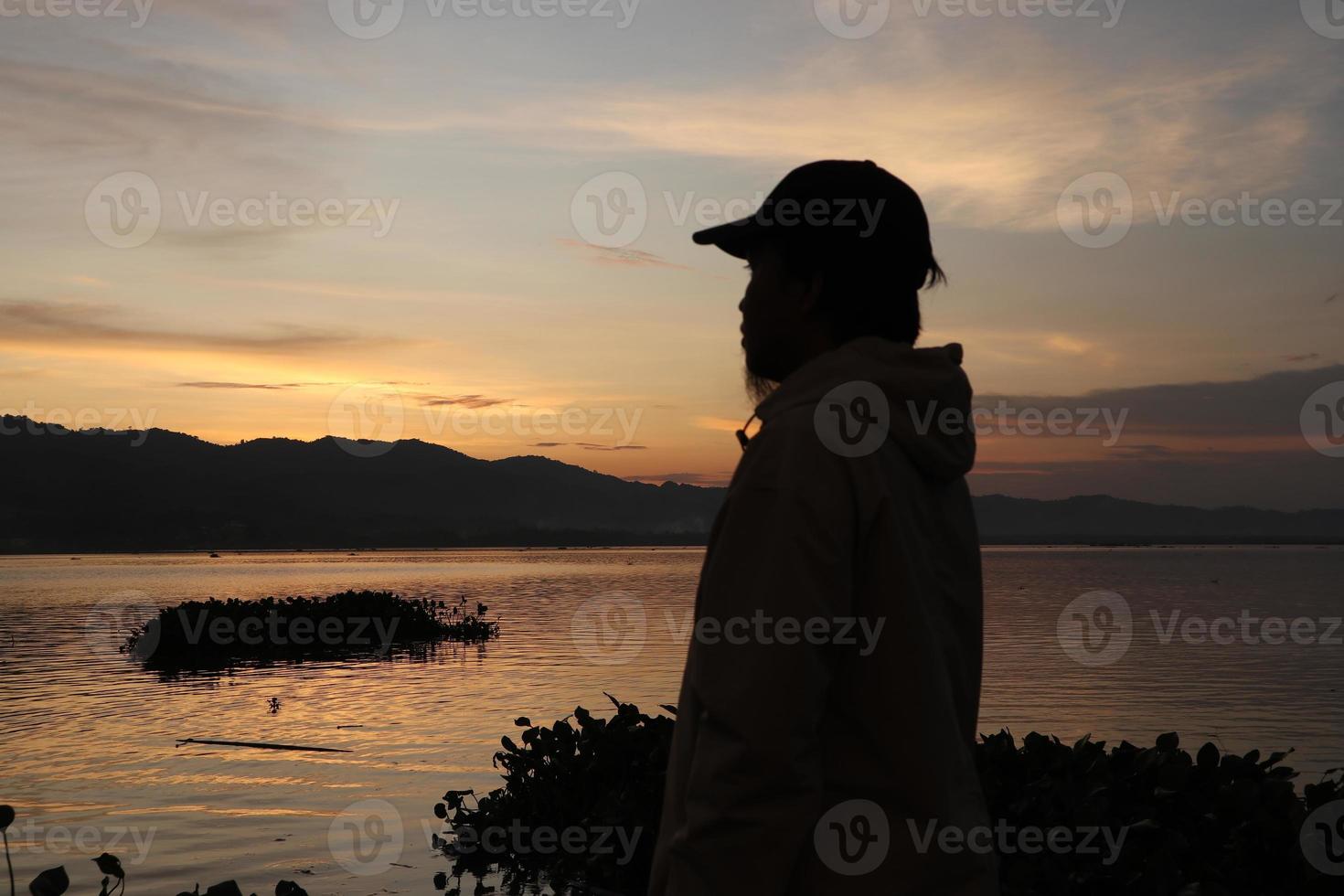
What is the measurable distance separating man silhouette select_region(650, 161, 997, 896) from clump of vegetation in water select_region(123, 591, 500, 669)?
40.1 meters

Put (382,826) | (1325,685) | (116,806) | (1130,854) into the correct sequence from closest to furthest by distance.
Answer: (1130,854)
(382,826)
(116,806)
(1325,685)

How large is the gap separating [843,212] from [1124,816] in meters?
6.23

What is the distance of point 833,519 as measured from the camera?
221 cm

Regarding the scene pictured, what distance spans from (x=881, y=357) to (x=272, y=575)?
129838 mm

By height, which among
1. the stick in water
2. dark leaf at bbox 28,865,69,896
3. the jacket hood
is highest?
the jacket hood

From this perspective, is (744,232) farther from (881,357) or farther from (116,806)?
(116,806)

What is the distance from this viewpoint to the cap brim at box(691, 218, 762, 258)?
2.64m

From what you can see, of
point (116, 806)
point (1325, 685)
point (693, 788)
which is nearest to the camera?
point (693, 788)

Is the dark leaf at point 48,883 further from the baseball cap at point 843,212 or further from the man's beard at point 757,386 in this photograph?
the baseball cap at point 843,212

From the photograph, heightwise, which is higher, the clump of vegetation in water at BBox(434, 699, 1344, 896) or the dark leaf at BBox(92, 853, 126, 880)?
the clump of vegetation in water at BBox(434, 699, 1344, 896)

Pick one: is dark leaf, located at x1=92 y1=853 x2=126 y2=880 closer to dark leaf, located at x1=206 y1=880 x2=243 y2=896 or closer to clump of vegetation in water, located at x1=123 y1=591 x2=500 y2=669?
dark leaf, located at x1=206 y1=880 x2=243 y2=896

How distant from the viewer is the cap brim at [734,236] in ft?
8.67

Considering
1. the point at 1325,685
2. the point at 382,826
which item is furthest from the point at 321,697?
the point at 1325,685

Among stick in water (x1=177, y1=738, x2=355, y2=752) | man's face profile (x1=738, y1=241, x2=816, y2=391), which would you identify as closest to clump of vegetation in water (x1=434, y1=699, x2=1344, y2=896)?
man's face profile (x1=738, y1=241, x2=816, y2=391)
